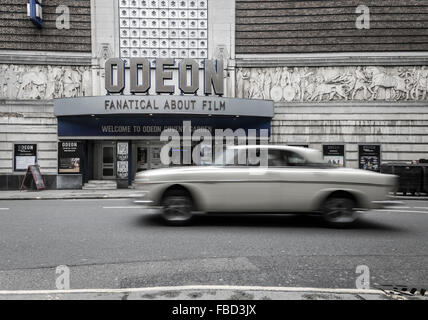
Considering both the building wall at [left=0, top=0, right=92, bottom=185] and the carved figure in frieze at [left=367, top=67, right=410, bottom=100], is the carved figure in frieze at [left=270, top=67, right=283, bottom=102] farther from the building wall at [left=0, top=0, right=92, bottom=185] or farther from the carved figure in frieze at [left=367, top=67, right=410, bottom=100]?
the building wall at [left=0, top=0, right=92, bottom=185]

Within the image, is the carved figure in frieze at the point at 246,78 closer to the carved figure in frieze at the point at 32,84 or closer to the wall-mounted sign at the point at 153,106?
the wall-mounted sign at the point at 153,106

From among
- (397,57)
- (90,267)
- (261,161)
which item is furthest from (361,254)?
(397,57)

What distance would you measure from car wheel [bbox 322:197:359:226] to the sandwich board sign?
13689 millimetres

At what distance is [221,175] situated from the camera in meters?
5.88

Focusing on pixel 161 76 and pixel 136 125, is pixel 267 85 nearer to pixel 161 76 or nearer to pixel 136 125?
pixel 161 76

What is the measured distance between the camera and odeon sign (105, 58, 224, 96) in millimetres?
13969

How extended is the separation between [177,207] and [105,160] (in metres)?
11.7

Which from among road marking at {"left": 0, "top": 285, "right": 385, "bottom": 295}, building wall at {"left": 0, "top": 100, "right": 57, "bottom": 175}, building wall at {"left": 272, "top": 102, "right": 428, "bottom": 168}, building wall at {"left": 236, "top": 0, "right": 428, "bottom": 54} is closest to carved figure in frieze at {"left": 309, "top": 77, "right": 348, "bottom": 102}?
building wall at {"left": 272, "top": 102, "right": 428, "bottom": 168}

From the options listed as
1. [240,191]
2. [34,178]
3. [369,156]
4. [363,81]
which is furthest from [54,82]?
[369,156]

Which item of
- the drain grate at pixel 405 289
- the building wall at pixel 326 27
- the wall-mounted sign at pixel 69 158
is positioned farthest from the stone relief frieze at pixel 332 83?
the drain grate at pixel 405 289

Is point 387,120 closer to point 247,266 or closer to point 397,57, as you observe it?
point 397,57

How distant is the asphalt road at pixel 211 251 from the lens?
3270 mm

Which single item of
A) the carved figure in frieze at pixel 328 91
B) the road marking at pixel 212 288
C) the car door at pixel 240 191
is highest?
the carved figure in frieze at pixel 328 91

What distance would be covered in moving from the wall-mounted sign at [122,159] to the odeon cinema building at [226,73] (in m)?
0.05
